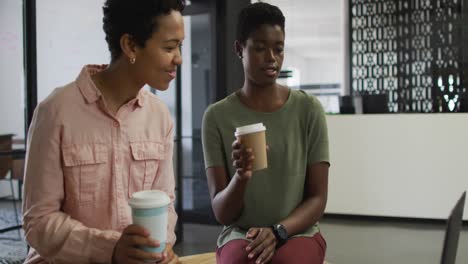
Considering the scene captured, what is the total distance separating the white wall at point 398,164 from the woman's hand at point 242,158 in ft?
12.6

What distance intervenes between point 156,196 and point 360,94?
501 cm

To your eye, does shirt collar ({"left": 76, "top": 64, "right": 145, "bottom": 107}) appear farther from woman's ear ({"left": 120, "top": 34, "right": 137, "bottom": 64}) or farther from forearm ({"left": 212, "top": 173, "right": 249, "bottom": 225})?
forearm ({"left": 212, "top": 173, "right": 249, "bottom": 225})

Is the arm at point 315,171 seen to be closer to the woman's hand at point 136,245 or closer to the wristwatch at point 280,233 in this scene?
the wristwatch at point 280,233

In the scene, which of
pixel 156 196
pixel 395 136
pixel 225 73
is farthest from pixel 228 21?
pixel 156 196

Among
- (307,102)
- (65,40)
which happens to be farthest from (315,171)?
(65,40)

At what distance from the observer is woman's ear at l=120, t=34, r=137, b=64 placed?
1.14m

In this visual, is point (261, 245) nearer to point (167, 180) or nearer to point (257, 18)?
point (167, 180)

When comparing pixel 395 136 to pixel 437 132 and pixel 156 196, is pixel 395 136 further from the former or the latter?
pixel 156 196

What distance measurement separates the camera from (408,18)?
5363mm

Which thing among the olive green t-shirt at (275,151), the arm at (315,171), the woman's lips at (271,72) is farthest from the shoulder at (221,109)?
the arm at (315,171)

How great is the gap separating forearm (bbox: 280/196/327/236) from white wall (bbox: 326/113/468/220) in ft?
11.6

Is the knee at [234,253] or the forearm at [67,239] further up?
the forearm at [67,239]

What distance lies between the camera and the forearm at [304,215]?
1.46 meters

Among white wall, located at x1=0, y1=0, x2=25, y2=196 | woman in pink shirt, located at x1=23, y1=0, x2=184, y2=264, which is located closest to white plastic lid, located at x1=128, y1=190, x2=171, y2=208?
woman in pink shirt, located at x1=23, y1=0, x2=184, y2=264
